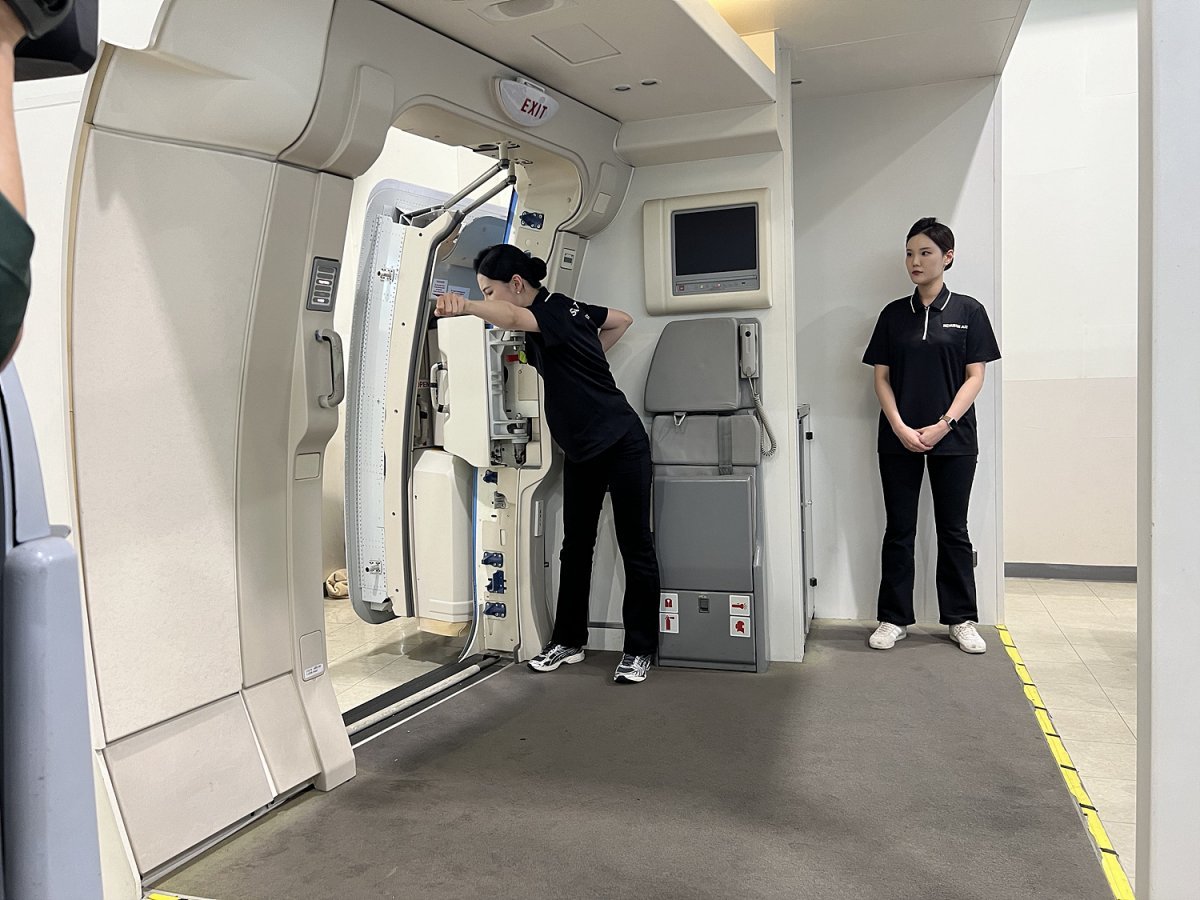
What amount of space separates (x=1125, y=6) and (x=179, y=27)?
5.32 meters

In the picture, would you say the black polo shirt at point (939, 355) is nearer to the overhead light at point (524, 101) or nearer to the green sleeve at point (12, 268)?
the overhead light at point (524, 101)

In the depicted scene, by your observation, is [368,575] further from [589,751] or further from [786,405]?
[786,405]

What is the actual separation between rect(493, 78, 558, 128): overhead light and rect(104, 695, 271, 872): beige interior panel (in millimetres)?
2148

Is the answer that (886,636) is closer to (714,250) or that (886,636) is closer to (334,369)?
(714,250)

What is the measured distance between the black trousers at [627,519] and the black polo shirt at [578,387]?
79 mm

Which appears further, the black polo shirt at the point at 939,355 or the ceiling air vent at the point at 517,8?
the black polo shirt at the point at 939,355

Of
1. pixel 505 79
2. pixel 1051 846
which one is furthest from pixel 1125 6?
pixel 1051 846

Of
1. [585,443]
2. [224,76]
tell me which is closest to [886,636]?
[585,443]

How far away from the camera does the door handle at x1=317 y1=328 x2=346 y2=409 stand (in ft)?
9.16

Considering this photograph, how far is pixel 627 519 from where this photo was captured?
4020mm

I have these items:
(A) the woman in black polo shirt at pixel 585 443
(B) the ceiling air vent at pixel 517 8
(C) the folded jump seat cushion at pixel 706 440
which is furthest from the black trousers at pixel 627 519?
(B) the ceiling air vent at pixel 517 8

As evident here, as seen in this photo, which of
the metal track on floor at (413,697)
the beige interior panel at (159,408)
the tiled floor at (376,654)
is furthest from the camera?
the tiled floor at (376,654)

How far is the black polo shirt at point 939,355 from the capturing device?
4191mm

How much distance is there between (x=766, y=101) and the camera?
377 cm
